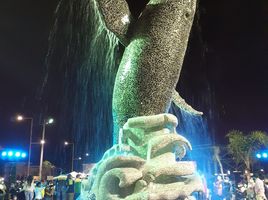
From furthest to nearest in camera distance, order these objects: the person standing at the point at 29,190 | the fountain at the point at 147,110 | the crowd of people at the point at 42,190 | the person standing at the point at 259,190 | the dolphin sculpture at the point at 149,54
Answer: the person standing at the point at 29,190
the crowd of people at the point at 42,190
the person standing at the point at 259,190
the dolphin sculpture at the point at 149,54
the fountain at the point at 147,110

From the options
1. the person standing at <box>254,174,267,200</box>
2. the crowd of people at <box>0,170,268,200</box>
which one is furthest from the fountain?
the person standing at <box>254,174,267,200</box>

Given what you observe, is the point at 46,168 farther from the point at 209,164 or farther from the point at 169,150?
the point at 169,150

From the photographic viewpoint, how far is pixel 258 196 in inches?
509

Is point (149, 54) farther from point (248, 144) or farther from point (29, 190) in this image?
point (248, 144)

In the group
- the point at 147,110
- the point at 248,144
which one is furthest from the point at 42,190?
the point at 248,144

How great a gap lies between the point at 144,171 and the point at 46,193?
39.0ft

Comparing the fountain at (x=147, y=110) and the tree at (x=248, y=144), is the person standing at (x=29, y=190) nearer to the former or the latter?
the fountain at (x=147, y=110)

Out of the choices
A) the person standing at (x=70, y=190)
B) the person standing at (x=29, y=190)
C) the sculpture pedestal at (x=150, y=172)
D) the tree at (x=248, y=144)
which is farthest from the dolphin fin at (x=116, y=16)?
the tree at (x=248, y=144)

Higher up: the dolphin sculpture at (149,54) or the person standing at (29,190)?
Result: the dolphin sculpture at (149,54)

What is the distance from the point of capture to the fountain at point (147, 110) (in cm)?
480

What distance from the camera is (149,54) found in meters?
5.80

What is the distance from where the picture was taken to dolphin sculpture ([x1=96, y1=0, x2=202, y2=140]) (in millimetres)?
5773

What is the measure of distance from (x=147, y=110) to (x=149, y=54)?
0.89 meters

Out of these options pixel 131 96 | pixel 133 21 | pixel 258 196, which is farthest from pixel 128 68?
pixel 258 196
